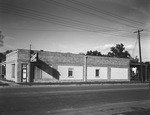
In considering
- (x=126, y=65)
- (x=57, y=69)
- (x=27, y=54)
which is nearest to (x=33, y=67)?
(x=27, y=54)

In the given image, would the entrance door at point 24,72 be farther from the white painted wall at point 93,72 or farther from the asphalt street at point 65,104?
the asphalt street at point 65,104

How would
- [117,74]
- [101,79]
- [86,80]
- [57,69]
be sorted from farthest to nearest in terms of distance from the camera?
[117,74] → [101,79] → [86,80] → [57,69]

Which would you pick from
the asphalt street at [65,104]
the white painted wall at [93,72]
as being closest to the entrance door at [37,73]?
the white painted wall at [93,72]

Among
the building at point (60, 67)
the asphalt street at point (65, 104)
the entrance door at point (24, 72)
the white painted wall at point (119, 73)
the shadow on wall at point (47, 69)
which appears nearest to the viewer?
the asphalt street at point (65, 104)

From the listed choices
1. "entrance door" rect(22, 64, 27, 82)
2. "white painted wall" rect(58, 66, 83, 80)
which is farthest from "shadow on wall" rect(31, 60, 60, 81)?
"entrance door" rect(22, 64, 27, 82)

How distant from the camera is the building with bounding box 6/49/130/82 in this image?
84.4 feet

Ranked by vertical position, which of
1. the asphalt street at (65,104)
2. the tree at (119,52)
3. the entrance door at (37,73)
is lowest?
the asphalt street at (65,104)

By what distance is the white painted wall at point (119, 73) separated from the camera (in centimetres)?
3541

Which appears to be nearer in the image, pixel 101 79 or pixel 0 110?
pixel 0 110

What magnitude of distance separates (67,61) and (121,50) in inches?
2522

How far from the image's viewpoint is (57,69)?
28.5m

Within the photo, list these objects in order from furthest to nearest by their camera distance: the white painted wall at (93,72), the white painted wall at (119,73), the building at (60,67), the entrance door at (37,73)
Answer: the white painted wall at (119,73) < the white painted wall at (93,72) < the entrance door at (37,73) < the building at (60,67)

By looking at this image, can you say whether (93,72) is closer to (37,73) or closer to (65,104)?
(37,73)

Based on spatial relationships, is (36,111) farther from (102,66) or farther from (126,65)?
(126,65)
